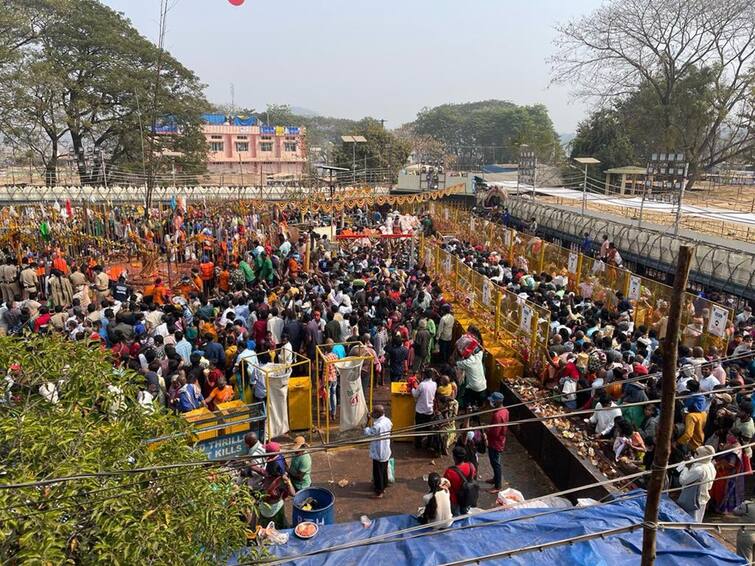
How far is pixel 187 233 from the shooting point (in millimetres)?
22125

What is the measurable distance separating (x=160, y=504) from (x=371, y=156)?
5156 cm

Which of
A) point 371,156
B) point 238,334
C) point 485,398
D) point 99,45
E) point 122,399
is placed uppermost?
point 99,45

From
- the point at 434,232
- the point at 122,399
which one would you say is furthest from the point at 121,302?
the point at 434,232

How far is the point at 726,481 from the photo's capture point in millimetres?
6871

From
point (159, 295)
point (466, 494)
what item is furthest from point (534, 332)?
point (159, 295)

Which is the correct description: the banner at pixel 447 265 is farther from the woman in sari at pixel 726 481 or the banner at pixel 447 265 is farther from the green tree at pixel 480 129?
the green tree at pixel 480 129

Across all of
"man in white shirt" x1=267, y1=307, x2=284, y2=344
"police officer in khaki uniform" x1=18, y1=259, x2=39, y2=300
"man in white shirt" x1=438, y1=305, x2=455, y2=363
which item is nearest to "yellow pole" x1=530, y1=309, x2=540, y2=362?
"man in white shirt" x1=438, y1=305, x2=455, y2=363

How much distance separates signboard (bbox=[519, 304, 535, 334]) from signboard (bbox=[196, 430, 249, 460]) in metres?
5.35

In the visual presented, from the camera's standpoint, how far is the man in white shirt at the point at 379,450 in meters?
6.95

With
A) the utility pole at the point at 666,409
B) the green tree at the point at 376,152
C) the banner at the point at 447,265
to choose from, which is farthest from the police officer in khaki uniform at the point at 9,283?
the green tree at the point at 376,152

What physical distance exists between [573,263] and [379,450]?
33.0 ft

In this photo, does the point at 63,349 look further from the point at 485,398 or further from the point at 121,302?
the point at 121,302

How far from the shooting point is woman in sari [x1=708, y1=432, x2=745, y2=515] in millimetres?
6699

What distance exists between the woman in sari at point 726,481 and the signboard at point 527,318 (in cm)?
348
